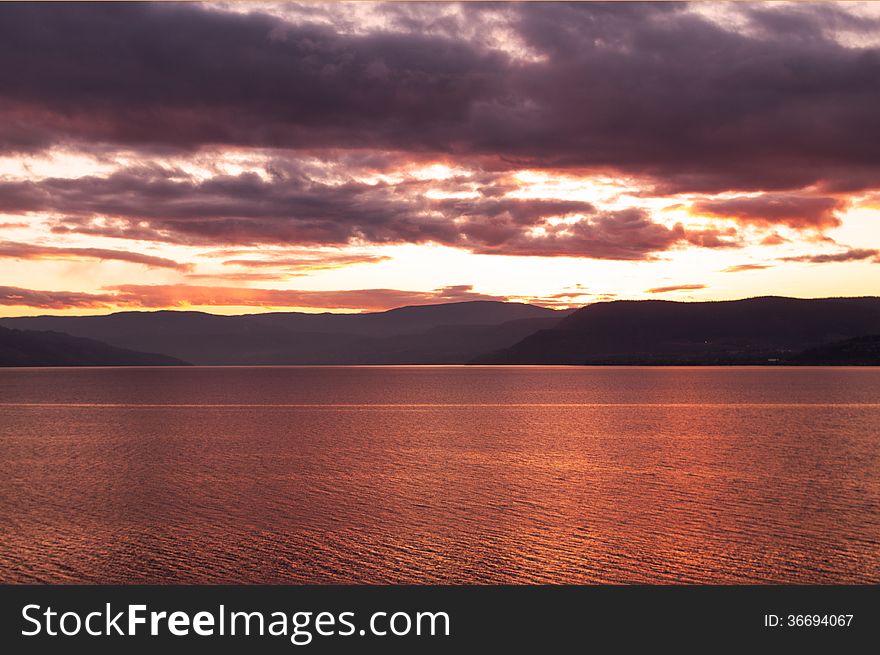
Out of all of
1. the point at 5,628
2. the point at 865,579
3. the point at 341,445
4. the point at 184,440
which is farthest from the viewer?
the point at 184,440

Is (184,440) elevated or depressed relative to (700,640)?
elevated

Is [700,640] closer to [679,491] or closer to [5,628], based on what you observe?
[5,628]

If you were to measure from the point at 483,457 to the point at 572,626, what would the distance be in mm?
56573

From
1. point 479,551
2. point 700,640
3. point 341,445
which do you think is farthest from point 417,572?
point 341,445

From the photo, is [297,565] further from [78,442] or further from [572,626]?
[78,442]

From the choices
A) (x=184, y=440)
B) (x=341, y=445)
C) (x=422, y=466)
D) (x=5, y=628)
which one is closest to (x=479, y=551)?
(x=5, y=628)

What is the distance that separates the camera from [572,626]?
33.3 meters

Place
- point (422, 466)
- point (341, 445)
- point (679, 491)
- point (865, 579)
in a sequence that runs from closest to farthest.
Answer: point (865, 579) < point (679, 491) < point (422, 466) < point (341, 445)

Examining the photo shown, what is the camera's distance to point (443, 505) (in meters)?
60.0

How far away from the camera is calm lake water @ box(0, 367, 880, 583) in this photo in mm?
43344

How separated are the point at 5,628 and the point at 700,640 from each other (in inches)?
1067

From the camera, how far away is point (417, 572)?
139 ft

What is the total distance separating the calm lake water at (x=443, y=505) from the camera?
4334cm

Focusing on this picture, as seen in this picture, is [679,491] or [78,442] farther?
[78,442]
